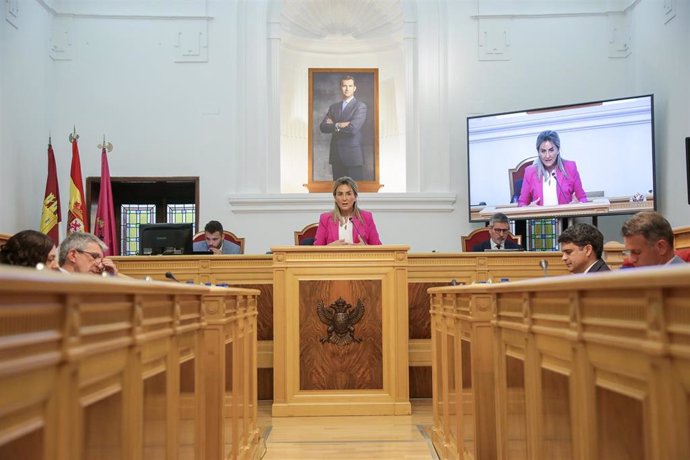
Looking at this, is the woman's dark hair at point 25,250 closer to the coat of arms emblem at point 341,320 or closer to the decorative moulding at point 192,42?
the coat of arms emblem at point 341,320

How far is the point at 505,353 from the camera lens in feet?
8.95

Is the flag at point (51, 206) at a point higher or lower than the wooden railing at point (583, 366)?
higher

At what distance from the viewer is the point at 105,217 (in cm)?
904

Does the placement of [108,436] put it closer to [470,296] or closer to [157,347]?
[157,347]

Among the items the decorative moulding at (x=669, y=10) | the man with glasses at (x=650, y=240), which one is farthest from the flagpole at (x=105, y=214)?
the man with glasses at (x=650, y=240)

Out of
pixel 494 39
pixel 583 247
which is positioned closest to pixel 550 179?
pixel 494 39

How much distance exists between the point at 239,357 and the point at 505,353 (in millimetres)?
1553

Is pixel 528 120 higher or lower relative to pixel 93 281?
higher

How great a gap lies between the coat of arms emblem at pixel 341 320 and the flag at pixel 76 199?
4699mm

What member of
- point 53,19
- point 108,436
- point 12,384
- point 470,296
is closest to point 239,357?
point 470,296

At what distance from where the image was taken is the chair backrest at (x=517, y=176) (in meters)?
9.34

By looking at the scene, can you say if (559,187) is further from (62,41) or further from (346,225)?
(62,41)

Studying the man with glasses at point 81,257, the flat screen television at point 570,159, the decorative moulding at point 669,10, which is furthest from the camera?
the flat screen television at point 570,159

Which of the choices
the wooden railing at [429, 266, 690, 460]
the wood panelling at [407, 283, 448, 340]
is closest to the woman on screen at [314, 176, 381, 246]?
the wood panelling at [407, 283, 448, 340]
